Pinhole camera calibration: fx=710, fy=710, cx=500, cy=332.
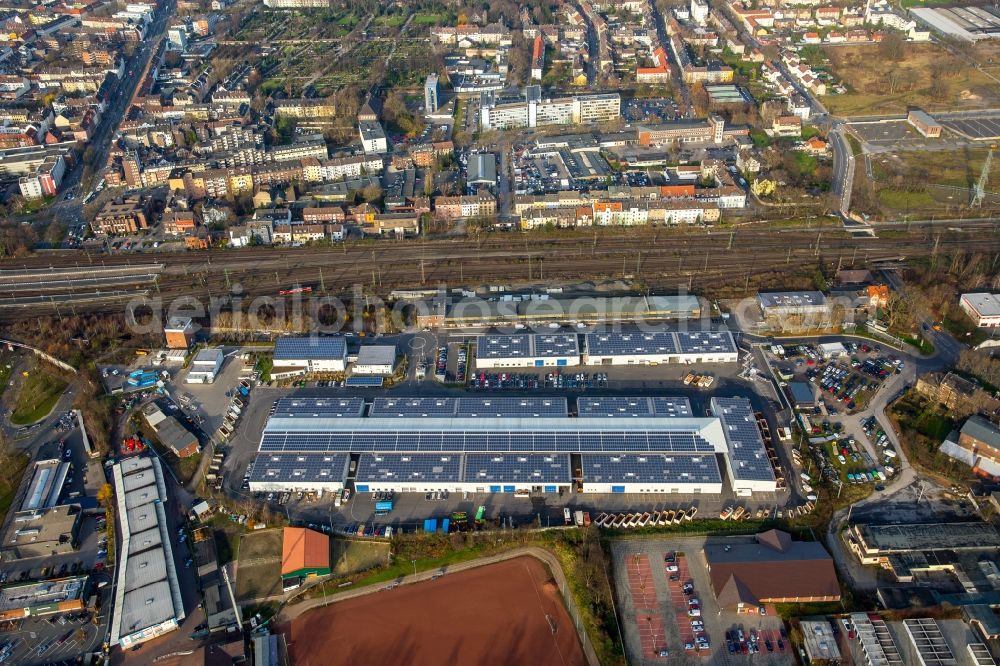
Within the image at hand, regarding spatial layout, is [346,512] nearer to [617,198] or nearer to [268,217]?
[268,217]

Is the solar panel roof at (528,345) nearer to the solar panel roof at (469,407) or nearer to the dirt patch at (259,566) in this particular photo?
the solar panel roof at (469,407)

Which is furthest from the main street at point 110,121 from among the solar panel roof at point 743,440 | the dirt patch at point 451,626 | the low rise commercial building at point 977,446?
the low rise commercial building at point 977,446

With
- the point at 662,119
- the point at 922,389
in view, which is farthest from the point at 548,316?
the point at 662,119

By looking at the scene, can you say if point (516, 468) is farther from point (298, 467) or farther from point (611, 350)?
point (611, 350)

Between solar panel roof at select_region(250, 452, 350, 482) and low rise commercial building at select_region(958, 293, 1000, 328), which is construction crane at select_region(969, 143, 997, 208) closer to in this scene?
low rise commercial building at select_region(958, 293, 1000, 328)

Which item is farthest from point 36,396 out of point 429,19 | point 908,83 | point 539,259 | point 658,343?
point 908,83

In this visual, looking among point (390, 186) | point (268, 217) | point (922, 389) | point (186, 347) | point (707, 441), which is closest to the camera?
point (707, 441)

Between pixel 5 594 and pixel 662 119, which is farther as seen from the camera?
pixel 662 119
